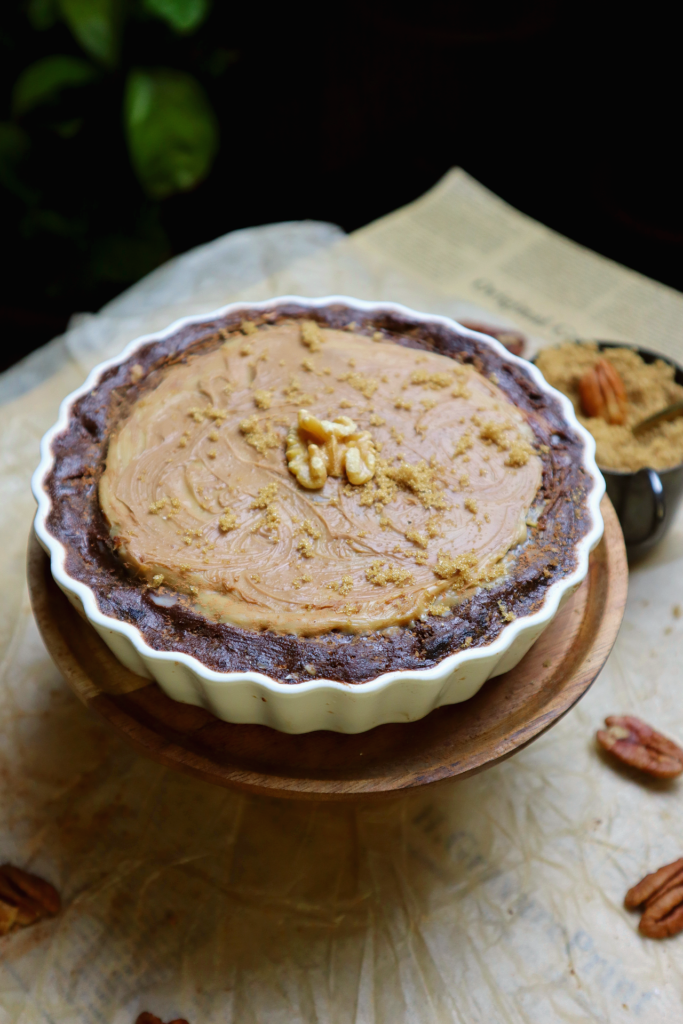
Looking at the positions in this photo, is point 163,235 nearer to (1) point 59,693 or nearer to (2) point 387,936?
(1) point 59,693

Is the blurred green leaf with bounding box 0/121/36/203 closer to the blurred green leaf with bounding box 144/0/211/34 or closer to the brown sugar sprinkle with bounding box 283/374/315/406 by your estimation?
the blurred green leaf with bounding box 144/0/211/34

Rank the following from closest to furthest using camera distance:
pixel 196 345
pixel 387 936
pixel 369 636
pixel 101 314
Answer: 1. pixel 369 636
2. pixel 387 936
3. pixel 196 345
4. pixel 101 314

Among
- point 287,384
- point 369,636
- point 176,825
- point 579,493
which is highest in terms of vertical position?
point 287,384

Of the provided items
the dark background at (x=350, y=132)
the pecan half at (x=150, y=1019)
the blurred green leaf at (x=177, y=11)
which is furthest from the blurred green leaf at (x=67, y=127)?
the pecan half at (x=150, y=1019)

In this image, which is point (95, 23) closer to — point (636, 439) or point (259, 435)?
point (259, 435)

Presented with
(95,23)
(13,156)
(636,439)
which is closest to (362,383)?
(636,439)

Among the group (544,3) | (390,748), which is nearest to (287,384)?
(390,748)

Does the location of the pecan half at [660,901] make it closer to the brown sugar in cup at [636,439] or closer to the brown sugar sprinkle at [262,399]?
the brown sugar in cup at [636,439]
